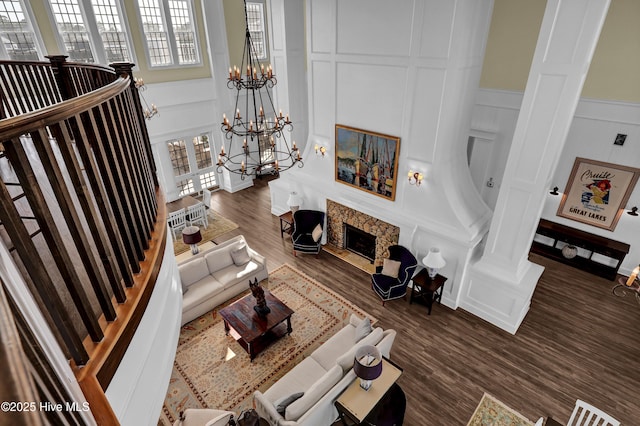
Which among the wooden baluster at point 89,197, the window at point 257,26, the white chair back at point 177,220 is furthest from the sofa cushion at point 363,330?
the window at point 257,26

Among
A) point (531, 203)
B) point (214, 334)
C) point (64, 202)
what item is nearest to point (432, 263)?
point (531, 203)

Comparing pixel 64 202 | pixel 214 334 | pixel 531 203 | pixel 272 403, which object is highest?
pixel 64 202

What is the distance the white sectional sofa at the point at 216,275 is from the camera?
605 cm

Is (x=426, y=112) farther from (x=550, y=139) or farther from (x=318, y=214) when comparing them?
(x=318, y=214)

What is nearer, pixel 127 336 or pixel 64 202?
pixel 64 202

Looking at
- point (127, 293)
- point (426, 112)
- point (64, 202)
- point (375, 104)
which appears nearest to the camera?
point (64, 202)

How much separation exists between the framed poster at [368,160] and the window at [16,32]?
6093 millimetres

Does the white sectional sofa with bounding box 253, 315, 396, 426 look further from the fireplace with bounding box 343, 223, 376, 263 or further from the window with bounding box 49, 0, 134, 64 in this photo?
the window with bounding box 49, 0, 134, 64

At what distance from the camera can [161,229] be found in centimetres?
230

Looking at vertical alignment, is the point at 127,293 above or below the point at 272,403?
above

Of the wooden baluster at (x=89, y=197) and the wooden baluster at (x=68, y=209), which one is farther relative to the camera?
the wooden baluster at (x=89, y=197)

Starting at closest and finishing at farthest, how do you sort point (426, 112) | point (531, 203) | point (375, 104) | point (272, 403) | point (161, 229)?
point (161, 229) → point (272, 403) → point (531, 203) → point (426, 112) → point (375, 104)

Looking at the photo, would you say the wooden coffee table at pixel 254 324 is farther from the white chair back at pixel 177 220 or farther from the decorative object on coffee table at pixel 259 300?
the white chair back at pixel 177 220

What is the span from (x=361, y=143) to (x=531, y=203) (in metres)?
2.91
